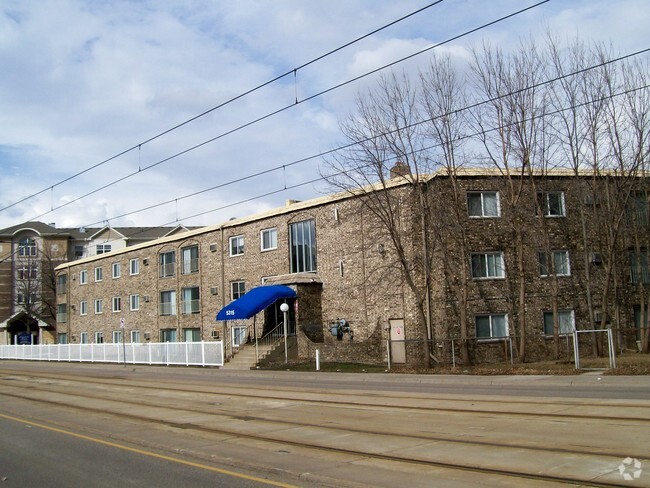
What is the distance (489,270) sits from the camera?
3061cm

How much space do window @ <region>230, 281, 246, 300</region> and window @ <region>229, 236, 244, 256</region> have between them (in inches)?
73.6

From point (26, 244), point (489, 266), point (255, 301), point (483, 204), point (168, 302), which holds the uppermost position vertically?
point (26, 244)

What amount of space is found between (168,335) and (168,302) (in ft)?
8.22

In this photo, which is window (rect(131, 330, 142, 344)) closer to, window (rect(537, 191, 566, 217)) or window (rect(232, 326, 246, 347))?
window (rect(232, 326, 246, 347))

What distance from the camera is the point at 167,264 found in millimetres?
48500

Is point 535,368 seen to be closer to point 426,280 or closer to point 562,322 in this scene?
point 426,280

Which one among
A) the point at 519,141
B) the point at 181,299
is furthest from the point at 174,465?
the point at 181,299

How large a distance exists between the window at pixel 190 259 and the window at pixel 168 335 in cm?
504

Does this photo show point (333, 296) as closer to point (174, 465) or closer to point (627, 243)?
point (627, 243)

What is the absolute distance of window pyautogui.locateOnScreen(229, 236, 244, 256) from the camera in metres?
41.3

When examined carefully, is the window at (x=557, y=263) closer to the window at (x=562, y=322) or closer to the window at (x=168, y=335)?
the window at (x=562, y=322)

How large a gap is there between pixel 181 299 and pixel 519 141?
28.0m

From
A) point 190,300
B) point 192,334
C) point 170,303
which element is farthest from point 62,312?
point 190,300

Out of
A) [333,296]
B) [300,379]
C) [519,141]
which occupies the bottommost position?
[300,379]
